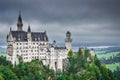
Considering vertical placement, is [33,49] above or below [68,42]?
below

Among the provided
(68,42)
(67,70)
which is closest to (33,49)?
(67,70)

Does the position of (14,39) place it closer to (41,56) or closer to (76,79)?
(41,56)

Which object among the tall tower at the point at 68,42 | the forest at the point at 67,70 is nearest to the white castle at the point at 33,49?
the tall tower at the point at 68,42

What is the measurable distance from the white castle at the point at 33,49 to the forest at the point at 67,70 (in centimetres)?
210

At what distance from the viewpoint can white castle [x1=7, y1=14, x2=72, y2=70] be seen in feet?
266

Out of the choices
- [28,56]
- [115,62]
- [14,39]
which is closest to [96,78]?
[28,56]

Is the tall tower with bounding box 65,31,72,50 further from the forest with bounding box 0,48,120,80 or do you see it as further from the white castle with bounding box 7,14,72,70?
the forest with bounding box 0,48,120,80

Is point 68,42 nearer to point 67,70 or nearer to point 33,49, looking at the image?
point 67,70

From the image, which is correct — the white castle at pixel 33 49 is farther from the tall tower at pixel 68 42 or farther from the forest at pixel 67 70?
the forest at pixel 67 70

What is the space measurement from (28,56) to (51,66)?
772 cm

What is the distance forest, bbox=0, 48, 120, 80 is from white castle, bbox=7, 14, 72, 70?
2.10 metres

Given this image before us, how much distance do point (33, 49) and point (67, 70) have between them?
11794mm

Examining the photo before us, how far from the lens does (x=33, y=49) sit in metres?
84.2

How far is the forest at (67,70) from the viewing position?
71.7 metres
